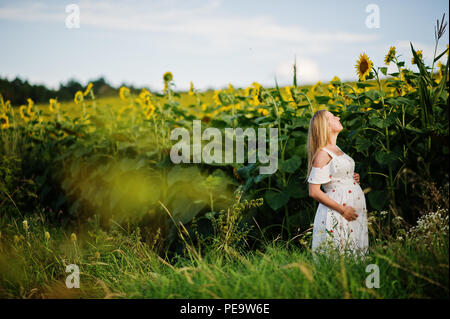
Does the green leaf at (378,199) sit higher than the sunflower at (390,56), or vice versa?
the sunflower at (390,56)

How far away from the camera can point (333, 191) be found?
8.88ft

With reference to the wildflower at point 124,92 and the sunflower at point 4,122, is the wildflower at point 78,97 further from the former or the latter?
the sunflower at point 4,122

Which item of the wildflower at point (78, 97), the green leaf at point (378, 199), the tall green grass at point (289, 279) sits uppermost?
the wildflower at point (78, 97)

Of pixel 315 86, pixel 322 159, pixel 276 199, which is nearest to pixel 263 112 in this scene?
pixel 315 86

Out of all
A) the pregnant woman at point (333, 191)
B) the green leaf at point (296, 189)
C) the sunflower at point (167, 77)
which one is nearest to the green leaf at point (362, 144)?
the pregnant woman at point (333, 191)

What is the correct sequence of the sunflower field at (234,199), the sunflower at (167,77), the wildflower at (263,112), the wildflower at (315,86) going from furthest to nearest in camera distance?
1. the sunflower at (167,77)
2. the wildflower at (315,86)
3. the wildflower at (263,112)
4. the sunflower field at (234,199)

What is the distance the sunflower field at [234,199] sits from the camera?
2.20 m

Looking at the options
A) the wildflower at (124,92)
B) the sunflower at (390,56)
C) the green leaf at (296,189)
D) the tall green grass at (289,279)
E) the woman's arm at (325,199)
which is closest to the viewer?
the tall green grass at (289,279)

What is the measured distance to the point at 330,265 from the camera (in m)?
2.24

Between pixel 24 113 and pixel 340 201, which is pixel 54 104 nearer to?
pixel 24 113

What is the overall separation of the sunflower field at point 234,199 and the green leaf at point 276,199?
0.01 meters

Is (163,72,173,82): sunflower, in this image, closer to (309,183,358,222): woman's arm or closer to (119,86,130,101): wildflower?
(119,86,130,101): wildflower
